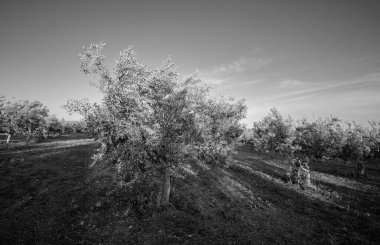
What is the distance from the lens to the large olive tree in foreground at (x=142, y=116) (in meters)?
14.0

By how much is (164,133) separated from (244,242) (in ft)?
29.8

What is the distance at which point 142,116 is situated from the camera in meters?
14.6

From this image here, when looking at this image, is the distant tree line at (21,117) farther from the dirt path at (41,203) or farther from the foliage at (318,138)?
the foliage at (318,138)

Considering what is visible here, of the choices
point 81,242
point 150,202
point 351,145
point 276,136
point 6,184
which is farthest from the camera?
point 351,145

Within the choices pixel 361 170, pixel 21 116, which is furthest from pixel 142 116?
pixel 21 116

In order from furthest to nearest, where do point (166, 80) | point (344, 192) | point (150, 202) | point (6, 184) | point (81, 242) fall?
point (344, 192) → point (6, 184) → point (150, 202) → point (166, 80) → point (81, 242)

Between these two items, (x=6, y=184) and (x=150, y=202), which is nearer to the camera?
(x=150, y=202)

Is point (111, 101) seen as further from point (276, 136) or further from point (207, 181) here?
point (276, 136)

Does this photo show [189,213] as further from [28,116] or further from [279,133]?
[28,116]

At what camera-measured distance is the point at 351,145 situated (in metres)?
38.8

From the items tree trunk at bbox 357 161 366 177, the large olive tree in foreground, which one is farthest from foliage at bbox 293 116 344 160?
the large olive tree in foreground

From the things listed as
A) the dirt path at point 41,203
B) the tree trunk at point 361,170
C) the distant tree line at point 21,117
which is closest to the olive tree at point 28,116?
the distant tree line at point 21,117

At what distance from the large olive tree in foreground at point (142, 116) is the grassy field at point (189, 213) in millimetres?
4165

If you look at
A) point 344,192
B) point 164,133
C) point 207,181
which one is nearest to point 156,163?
point 164,133
